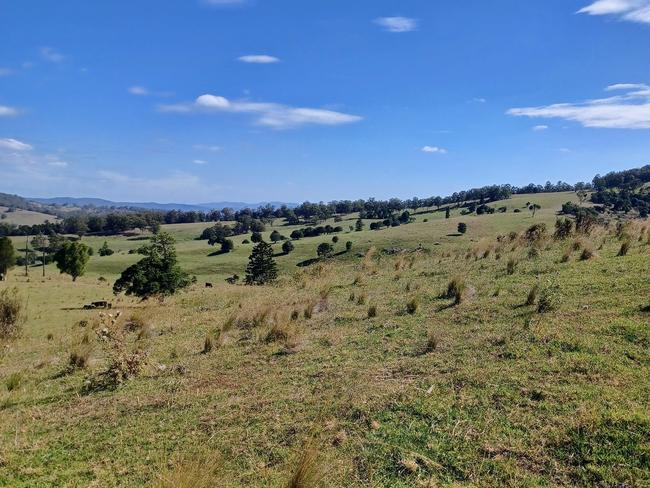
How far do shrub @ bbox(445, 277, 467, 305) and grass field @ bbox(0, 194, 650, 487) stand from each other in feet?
0.74

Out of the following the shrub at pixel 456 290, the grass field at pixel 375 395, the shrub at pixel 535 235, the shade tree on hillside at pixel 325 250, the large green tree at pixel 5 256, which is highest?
the shrub at pixel 535 235

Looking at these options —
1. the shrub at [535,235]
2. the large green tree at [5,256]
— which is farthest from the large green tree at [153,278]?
the shrub at [535,235]

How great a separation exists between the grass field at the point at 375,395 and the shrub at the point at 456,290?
0.74 feet

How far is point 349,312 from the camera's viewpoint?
10812mm

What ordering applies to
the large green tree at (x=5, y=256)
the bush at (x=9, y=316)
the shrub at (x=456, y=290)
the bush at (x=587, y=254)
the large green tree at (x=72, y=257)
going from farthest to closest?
the large green tree at (x=72, y=257) < the large green tree at (x=5, y=256) < the bush at (x=9, y=316) < the bush at (x=587, y=254) < the shrub at (x=456, y=290)

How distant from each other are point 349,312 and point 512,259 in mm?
5534

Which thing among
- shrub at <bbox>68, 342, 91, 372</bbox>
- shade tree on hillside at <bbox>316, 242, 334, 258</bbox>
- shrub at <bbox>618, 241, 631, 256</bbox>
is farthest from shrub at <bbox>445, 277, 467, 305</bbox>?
shade tree on hillside at <bbox>316, 242, 334, 258</bbox>

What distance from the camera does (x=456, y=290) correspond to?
10.5m

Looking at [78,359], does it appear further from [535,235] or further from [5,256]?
[5,256]

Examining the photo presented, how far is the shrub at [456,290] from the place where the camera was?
10.1m

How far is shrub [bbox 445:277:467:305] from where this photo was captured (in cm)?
1006

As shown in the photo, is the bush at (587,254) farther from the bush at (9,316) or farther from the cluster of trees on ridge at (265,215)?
the cluster of trees on ridge at (265,215)

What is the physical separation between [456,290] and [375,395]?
18.0 feet

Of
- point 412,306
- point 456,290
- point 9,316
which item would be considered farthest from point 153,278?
point 456,290
